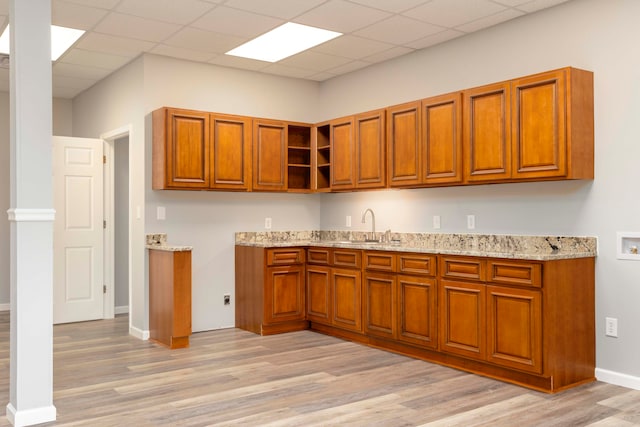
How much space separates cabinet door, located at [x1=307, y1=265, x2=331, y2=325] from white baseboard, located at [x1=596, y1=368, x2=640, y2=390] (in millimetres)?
2465

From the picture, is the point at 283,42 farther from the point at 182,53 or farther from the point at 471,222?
the point at 471,222

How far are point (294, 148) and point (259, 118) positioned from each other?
57 cm

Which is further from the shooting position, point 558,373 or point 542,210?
point 542,210

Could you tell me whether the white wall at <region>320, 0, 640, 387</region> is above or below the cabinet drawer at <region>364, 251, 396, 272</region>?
above

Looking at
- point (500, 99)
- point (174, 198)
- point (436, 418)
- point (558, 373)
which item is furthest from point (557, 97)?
point (174, 198)

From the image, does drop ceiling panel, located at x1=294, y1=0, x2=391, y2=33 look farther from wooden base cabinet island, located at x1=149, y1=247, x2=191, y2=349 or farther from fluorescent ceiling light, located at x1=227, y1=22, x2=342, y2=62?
wooden base cabinet island, located at x1=149, y1=247, x2=191, y2=349

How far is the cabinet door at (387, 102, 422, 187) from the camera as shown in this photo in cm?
508

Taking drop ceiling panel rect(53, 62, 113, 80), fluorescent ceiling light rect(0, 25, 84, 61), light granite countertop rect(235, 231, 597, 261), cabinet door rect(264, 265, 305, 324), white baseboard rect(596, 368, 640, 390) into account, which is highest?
fluorescent ceiling light rect(0, 25, 84, 61)

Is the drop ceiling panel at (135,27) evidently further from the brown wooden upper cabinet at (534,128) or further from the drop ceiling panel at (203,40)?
the brown wooden upper cabinet at (534,128)

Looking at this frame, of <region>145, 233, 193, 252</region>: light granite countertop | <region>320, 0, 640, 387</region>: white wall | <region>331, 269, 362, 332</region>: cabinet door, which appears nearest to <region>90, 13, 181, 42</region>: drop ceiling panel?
<region>145, 233, 193, 252</region>: light granite countertop

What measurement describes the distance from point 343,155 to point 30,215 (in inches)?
132

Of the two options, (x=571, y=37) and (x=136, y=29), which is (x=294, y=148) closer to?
(x=136, y=29)

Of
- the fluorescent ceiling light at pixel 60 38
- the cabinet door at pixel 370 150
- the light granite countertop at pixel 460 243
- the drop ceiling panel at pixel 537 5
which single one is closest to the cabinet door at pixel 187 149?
the light granite countertop at pixel 460 243

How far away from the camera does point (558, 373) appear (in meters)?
3.84
